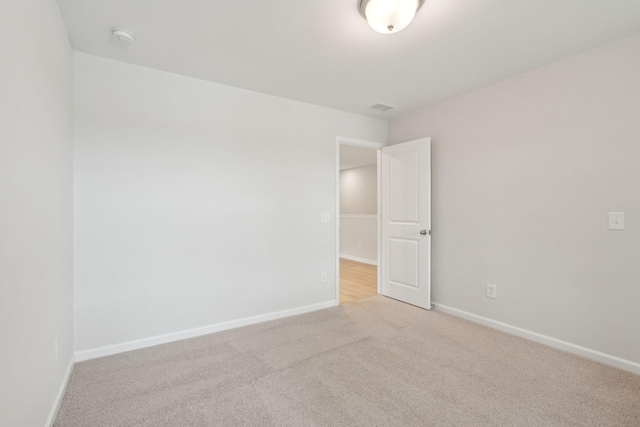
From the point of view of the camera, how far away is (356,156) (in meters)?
6.02

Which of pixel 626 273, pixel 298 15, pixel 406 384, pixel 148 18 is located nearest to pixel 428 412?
pixel 406 384

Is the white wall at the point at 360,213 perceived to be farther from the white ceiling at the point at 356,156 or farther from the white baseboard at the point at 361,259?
the white ceiling at the point at 356,156

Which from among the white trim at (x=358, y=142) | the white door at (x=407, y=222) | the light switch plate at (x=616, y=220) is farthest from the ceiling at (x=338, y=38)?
the light switch plate at (x=616, y=220)

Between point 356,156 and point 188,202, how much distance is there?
160 inches

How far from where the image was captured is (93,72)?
2.29 meters

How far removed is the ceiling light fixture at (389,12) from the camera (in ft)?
5.36

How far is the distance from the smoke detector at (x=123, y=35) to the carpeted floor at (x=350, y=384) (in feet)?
7.97

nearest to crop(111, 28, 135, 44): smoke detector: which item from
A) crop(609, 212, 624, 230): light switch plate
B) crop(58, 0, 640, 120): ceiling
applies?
crop(58, 0, 640, 120): ceiling

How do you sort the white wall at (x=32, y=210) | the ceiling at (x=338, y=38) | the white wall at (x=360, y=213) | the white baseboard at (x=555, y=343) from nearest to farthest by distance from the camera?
the white wall at (x=32, y=210) < the ceiling at (x=338, y=38) < the white baseboard at (x=555, y=343) < the white wall at (x=360, y=213)

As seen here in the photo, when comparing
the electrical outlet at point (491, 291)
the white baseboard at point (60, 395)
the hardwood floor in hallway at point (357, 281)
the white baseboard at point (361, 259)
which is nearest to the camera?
the white baseboard at point (60, 395)

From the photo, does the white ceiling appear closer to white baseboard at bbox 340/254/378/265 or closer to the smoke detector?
white baseboard at bbox 340/254/378/265

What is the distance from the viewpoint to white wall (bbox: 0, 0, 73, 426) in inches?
42.1

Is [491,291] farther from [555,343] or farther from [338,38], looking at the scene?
[338,38]

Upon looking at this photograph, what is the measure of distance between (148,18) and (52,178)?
1.19m
